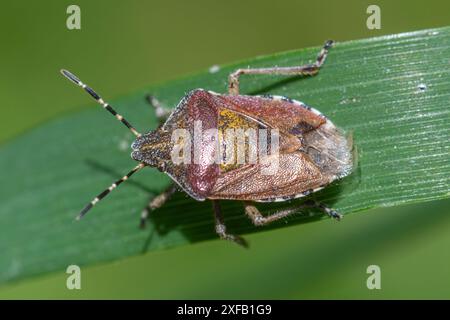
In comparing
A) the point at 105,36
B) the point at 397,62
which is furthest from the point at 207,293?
the point at 105,36

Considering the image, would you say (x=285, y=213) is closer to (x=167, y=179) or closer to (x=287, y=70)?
(x=287, y=70)

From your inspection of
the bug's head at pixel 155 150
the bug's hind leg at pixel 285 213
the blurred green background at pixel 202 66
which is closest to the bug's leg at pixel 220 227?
the bug's hind leg at pixel 285 213

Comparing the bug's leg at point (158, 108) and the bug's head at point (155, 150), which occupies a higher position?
the bug's leg at point (158, 108)

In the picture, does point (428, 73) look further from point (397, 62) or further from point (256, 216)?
point (256, 216)

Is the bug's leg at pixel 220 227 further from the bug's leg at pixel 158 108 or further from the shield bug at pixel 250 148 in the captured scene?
the bug's leg at pixel 158 108

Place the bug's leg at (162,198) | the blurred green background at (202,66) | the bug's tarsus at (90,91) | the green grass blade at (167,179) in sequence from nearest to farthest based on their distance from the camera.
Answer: the green grass blade at (167,179), the bug's tarsus at (90,91), the bug's leg at (162,198), the blurred green background at (202,66)

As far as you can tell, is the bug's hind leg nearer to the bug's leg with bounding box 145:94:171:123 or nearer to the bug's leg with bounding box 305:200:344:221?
the bug's leg with bounding box 305:200:344:221

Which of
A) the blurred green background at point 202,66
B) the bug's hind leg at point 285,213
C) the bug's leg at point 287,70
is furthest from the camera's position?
the blurred green background at point 202,66
